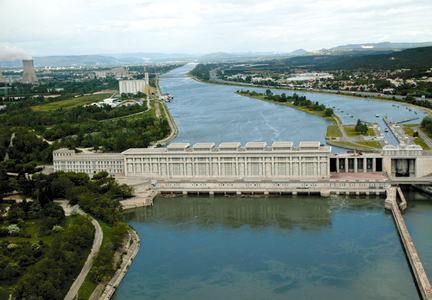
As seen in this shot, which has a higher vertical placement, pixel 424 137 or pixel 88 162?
pixel 88 162

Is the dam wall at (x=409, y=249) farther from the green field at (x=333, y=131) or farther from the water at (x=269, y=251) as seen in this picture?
the green field at (x=333, y=131)

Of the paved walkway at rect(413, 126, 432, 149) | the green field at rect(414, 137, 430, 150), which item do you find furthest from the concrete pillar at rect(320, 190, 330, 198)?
the paved walkway at rect(413, 126, 432, 149)

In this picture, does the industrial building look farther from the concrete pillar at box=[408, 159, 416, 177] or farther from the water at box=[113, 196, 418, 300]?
the concrete pillar at box=[408, 159, 416, 177]

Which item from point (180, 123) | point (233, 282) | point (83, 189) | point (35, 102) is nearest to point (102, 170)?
point (83, 189)

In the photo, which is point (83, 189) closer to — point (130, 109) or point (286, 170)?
point (286, 170)

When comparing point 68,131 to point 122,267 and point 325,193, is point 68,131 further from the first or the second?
point 122,267

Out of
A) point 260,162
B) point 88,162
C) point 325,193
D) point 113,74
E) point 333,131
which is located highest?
point 113,74

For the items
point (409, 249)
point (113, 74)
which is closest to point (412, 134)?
point (409, 249)

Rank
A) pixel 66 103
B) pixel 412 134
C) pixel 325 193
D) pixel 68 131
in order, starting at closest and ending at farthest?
pixel 325 193
pixel 412 134
pixel 68 131
pixel 66 103
